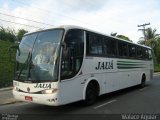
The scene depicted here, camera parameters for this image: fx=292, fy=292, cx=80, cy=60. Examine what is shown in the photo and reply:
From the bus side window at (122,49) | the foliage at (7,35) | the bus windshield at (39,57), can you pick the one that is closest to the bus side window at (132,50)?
the bus side window at (122,49)

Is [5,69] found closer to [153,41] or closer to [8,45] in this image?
[8,45]

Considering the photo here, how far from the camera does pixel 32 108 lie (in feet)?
38.1

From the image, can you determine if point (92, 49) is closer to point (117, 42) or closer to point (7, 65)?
point (117, 42)

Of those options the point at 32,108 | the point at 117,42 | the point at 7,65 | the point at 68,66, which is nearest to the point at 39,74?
the point at 68,66

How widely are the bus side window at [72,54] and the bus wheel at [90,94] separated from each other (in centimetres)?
127

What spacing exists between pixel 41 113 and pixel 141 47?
10857 mm

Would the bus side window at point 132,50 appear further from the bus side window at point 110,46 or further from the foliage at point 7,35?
the foliage at point 7,35

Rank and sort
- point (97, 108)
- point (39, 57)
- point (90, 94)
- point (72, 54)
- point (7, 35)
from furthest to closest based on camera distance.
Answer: point (7, 35) < point (90, 94) < point (97, 108) < point (72, 54) < point (39, 57)

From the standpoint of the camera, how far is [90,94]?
12.0 meters

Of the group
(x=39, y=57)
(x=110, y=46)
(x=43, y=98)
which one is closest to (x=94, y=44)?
(x=110, y=46)

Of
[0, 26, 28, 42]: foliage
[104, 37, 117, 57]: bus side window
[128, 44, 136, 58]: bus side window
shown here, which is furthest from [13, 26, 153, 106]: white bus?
[0, 26, 28, 42]: foliage

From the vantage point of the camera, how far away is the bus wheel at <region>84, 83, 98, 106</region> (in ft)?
38.8

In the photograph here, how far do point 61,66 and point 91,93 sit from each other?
8.54 ft

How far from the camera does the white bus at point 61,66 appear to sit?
995cm
